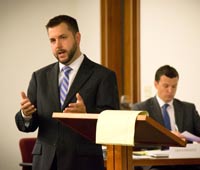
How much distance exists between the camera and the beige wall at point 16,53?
6316mm

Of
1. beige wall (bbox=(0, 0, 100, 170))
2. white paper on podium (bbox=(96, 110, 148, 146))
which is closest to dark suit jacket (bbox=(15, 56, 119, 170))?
white paper on podium (bbox=(96, 110, 148, 146))

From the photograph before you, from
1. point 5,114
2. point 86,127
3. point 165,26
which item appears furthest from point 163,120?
point 86,127

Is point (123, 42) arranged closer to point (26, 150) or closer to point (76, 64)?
point (26, 150)

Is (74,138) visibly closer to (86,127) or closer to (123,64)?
(86,127)

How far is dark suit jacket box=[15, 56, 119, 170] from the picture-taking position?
9.39 ft

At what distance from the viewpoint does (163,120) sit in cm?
487

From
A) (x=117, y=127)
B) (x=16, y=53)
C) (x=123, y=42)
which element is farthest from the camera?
(x=123, y=42)

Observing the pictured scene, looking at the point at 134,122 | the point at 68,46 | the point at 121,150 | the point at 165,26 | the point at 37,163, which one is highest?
the point at 165,26

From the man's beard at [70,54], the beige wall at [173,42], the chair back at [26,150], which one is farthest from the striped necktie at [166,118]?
the man's beard at [70,54]

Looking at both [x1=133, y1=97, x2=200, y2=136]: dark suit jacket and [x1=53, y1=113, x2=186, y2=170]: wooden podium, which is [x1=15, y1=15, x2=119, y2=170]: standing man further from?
[x1=133, y1=97, x2=200, y2=136]: dark suit jacket

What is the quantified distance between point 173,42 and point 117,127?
452 centimetres

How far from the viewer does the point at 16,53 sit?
6.36 metres

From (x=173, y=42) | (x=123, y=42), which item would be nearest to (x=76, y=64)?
(x=173, y=42)

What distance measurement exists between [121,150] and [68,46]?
1.16 metres
